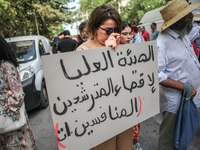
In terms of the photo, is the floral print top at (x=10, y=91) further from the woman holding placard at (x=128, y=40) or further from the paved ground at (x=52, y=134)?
the woman holding placard at (x=128, y=40)

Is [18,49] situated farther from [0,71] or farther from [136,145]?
[136,145]

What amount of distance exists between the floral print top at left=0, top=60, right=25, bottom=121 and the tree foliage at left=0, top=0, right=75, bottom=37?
518cm

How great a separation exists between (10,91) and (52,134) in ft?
5.55

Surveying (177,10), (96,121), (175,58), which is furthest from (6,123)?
(177,10)

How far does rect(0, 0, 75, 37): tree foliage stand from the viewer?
18.7 feet

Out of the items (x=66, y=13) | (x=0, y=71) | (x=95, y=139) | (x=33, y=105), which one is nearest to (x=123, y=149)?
(x=95, y=139)

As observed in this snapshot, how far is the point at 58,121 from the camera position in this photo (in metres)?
0.92

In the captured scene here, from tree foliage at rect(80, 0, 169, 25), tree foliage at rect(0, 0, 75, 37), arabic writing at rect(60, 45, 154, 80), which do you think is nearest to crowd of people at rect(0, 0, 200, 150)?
arabic writing at rect(60, 45, 154, 80)

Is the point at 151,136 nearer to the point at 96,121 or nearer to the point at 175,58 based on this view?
the point at 175,58

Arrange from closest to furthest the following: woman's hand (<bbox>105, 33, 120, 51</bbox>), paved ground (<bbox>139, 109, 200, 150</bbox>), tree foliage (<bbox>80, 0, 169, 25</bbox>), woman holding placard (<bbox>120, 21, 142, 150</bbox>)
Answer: woman's hand (<bbox>105, 33, 120, 51</bbox>) < woman holding placard (<bbox>120, 21, 142, 150</bbox>) < paved ground (<bbox>139, 109, 200, 150</bbox>) < tree foliage (<bbox>80, 0, 169, 25</bbox>)

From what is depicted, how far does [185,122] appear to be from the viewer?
5.19 ft

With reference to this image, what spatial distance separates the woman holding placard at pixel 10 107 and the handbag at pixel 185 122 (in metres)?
1.71

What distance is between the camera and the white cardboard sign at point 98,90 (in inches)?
36.4

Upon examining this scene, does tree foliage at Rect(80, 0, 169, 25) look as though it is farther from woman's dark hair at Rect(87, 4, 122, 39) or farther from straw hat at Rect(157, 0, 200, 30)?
woman's dark hair at Rect(87, 4, 122, 39)
